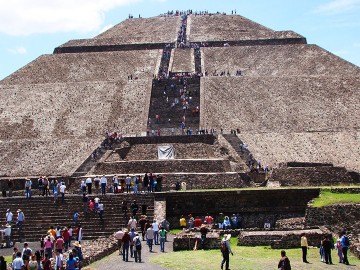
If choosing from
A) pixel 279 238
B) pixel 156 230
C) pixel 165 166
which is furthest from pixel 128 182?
pixel 279 238

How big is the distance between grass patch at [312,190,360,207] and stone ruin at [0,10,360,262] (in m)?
0.60

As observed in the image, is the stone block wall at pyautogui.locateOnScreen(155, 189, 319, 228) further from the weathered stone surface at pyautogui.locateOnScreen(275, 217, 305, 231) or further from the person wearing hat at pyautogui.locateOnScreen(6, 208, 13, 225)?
the person wearing hat at pyautogui.locateOnScreen(6, 208, 13, 225)

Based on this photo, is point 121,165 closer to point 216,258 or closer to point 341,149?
point 341,149

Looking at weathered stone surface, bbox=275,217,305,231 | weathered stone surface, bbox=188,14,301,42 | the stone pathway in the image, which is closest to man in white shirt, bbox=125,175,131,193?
weathered stone surface, bbox=275,217,305,231

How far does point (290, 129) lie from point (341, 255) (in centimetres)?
2768

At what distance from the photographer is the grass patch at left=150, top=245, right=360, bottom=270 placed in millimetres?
17094

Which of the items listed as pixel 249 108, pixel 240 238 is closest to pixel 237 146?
pixel 249 108

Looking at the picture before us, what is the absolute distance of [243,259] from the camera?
1844 cm

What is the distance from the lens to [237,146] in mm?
40656

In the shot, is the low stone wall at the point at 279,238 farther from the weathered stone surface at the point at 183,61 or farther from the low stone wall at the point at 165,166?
the weathered stone surface at the point at 183,61

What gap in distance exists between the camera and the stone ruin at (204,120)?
27109 mm

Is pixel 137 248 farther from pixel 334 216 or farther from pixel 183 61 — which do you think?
pixel 183 61

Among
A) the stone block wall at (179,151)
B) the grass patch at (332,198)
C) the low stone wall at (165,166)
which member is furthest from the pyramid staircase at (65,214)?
the stone block wall at (179,151)

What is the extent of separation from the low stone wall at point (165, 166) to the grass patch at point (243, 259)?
44.7ft
